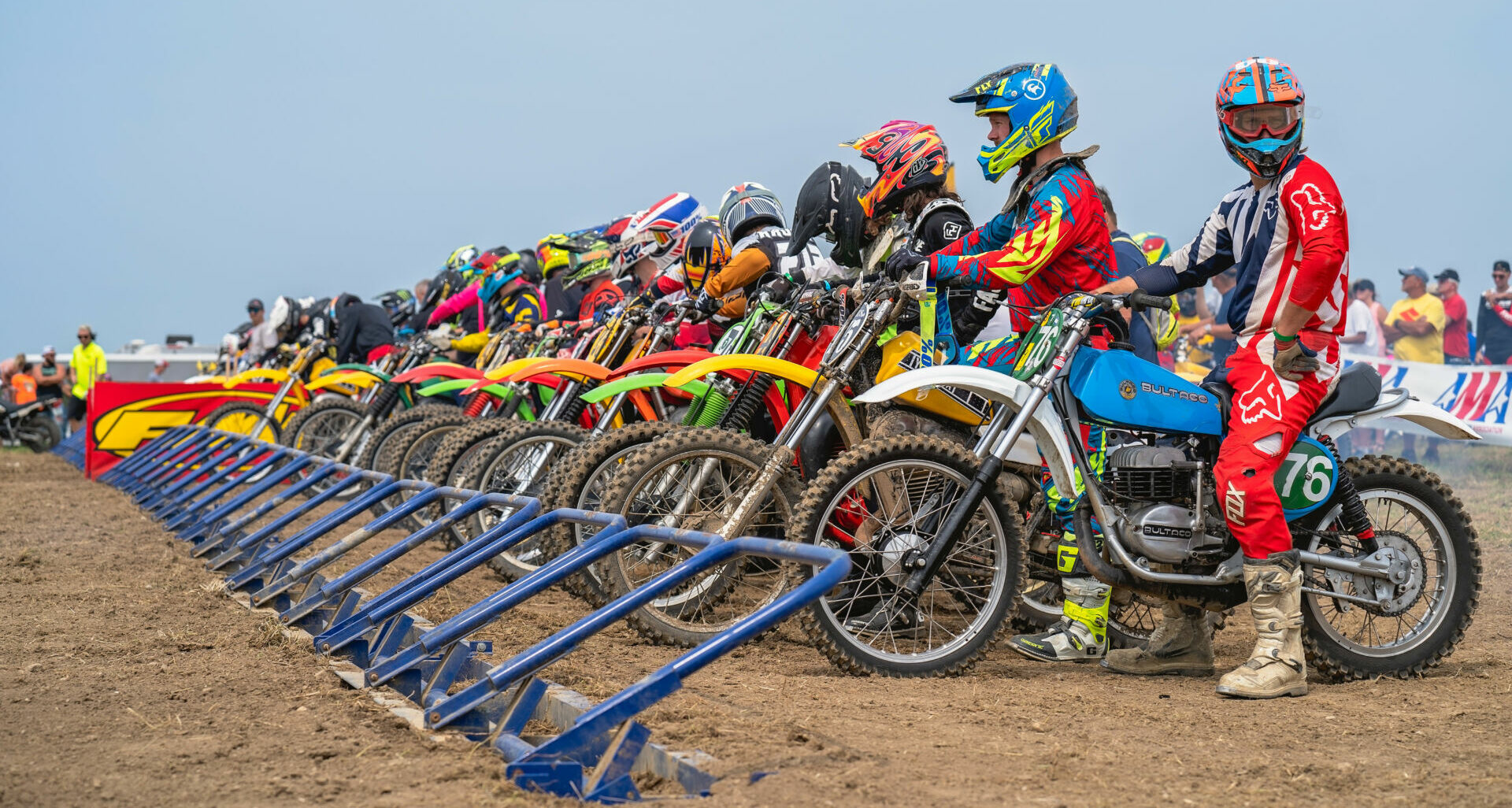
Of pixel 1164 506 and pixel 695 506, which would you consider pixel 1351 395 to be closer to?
pixel 1164 506

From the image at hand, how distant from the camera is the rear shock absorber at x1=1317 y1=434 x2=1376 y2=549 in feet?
14.8

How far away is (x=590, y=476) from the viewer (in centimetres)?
542

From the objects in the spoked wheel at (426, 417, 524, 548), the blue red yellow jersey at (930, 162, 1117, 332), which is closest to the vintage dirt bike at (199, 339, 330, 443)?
the spoked wheel at (426, 417, 524, 548)

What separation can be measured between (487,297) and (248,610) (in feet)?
20.7

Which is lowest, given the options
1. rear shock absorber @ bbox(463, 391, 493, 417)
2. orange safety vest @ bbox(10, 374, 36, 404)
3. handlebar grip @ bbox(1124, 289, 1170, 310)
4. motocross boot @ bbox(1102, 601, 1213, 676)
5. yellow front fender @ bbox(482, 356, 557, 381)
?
orange safety vest @ bbox(10, 374, 36, 404)

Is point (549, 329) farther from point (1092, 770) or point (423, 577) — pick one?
point (1092, 770)

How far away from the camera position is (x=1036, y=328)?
4.54m

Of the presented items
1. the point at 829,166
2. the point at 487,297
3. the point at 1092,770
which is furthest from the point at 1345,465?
the point at 487,297

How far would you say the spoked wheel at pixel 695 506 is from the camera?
4945mm

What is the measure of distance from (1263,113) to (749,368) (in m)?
2.11

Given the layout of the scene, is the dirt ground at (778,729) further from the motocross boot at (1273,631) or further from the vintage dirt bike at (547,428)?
the vintage dirt bike at (547,428)

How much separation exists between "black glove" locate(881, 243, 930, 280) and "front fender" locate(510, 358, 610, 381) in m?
2.49

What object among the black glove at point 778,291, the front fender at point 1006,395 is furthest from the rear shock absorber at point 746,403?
the front fender at point 1006,395

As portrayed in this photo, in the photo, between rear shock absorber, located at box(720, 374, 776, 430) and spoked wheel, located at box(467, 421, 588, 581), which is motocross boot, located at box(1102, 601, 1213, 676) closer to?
rear shock absorber, located at box(720, 374, 776, 430)
